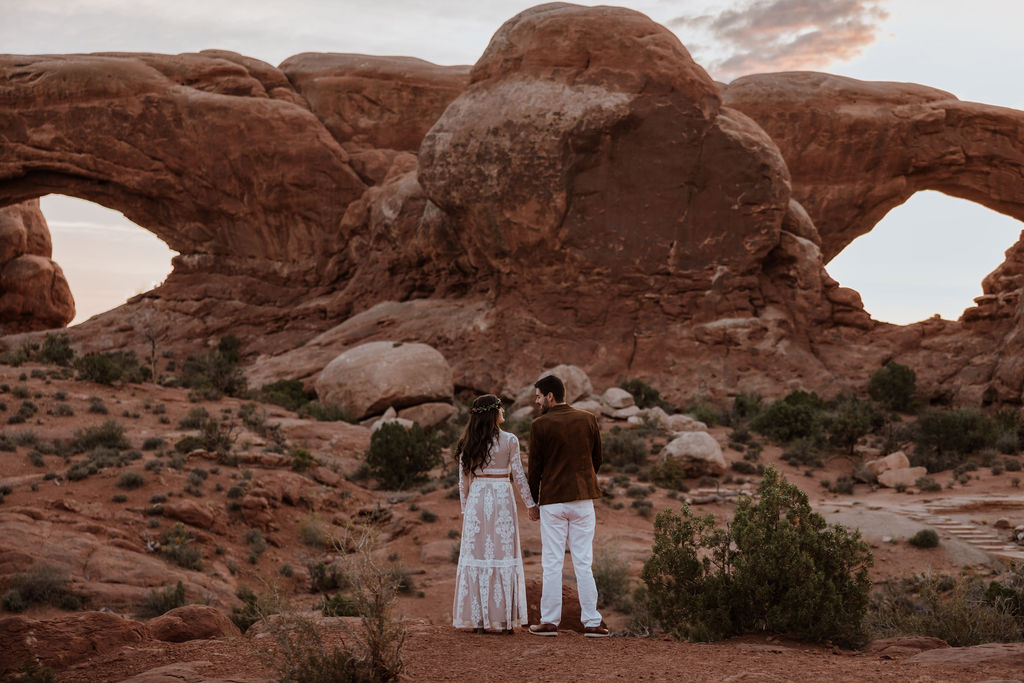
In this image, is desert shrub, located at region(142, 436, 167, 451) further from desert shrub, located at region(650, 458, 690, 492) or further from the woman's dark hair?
the woman's dark hair

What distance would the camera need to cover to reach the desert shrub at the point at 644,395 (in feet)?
77.4

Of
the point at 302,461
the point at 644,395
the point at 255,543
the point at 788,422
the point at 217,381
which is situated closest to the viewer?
the point at 255,543

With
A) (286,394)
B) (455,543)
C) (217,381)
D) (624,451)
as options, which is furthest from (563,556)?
(286,394)

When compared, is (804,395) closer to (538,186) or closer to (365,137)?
(538,186)

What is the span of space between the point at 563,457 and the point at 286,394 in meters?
18.9

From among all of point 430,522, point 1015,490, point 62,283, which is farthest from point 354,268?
point 1015,490

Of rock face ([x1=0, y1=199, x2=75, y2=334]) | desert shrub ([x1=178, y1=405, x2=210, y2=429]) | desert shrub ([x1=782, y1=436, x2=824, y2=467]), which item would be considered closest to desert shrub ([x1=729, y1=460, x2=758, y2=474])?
desert shrub ([x1=782, y1=436, x2=824, y2=467])

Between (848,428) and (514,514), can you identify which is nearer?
(514,514)

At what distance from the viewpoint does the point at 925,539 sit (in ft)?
39.8

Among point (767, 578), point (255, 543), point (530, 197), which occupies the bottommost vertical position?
point (255, 543)

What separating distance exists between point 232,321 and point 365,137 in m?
9.91

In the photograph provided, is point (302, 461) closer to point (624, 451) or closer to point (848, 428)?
point (624, 451)

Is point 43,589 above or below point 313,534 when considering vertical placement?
above

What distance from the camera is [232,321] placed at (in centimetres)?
3294
